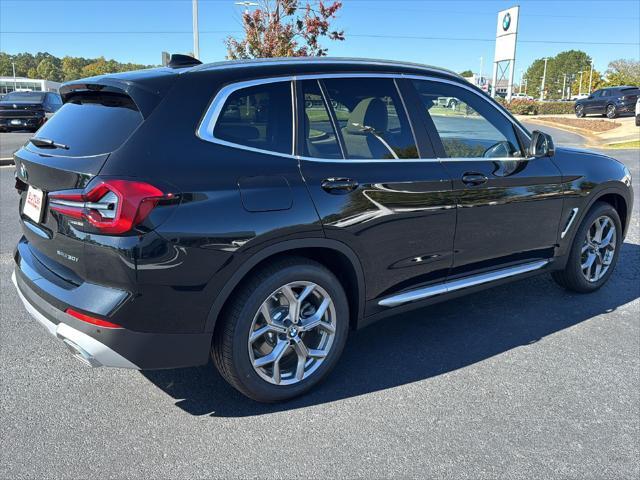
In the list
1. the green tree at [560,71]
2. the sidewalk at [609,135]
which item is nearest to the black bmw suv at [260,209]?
the sidewalk at [609,135]

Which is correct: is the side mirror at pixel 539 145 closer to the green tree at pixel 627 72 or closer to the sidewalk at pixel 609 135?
the sidewalk at pixel 609 135

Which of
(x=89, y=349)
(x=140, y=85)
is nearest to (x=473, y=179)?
(x=140, y=85)

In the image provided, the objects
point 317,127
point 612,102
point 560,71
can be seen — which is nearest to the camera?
point 317,127

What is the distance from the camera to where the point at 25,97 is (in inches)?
772

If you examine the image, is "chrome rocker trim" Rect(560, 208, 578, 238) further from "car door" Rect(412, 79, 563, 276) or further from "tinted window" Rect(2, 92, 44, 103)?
"tinted window" Rect(2, 92, 44, 103)

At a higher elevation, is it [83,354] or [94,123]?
[94,123]

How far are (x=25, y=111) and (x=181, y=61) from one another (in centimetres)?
1844

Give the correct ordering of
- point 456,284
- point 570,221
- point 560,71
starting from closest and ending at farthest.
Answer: point 456,284 → point 570,221 → point 560,71

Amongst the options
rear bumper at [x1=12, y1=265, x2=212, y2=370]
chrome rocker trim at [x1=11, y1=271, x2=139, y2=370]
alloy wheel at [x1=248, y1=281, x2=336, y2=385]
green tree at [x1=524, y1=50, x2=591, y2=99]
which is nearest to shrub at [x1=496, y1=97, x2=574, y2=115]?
alloy wheel at [x1=248, y1=281, x2=336, y2=385]

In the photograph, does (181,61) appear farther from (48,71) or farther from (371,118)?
(48,71)

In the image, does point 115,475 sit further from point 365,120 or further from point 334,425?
point 365,120

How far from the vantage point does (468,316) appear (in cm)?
441

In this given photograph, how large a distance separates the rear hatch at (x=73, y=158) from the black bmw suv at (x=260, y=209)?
12mm

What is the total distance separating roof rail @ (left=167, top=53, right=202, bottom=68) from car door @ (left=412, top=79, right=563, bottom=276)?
1402 mm
